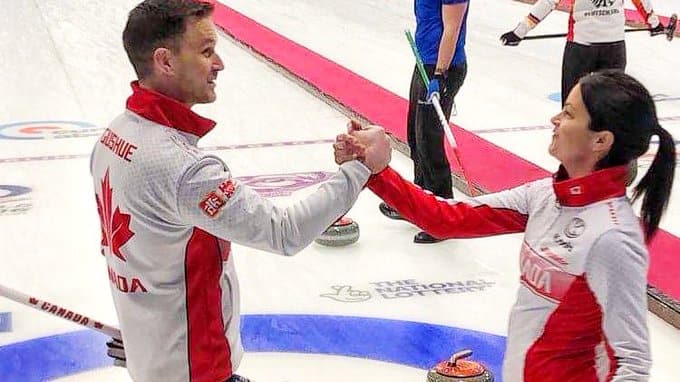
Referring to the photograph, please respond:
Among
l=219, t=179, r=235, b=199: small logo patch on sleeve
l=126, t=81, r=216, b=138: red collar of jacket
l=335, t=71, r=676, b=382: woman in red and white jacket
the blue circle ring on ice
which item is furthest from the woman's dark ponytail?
the blue circle ring on ice

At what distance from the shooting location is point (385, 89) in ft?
25.7

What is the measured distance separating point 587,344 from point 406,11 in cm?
1090

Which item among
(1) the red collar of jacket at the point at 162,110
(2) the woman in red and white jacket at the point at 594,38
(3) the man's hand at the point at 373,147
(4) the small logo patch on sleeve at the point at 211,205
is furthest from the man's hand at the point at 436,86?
(4) the small logo patch on sleeve at the point at 211,205

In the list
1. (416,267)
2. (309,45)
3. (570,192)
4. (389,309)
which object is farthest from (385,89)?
(570,192)

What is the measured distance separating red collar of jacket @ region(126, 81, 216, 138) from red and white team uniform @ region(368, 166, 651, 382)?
2.31ft

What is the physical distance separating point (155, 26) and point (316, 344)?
1749 millimetres

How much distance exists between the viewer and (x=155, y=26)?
1.86 m

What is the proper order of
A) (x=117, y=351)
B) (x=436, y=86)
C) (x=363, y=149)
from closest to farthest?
(x=363, y=149)
(x=117, y=351)
(x=436, y=86)

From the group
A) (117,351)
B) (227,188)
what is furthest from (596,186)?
(117,351)

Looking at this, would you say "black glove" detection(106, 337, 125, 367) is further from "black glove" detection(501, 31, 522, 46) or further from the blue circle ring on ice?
"black glove" detection(501, 31, 522, 46)

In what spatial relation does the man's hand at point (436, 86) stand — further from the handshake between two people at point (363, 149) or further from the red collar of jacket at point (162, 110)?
the red collar of jacket at point (162, 110)

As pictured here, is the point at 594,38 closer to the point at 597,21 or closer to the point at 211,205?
the point at 597,21

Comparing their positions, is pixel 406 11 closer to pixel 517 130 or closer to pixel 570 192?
pixel 517 130

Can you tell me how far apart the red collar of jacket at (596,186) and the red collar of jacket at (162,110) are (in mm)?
718
